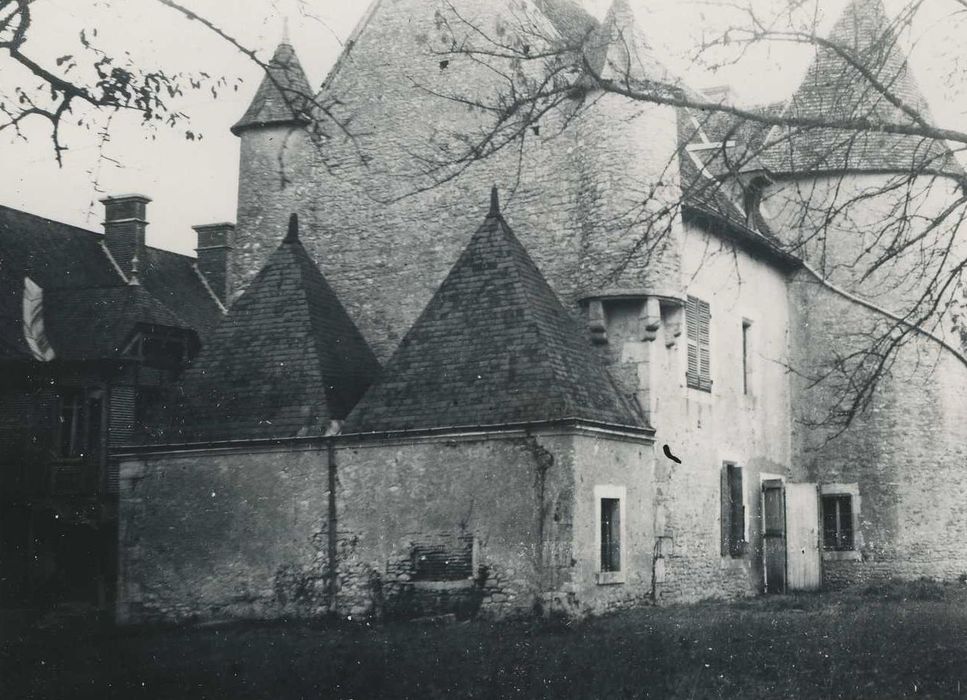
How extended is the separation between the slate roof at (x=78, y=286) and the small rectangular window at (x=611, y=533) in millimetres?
13218

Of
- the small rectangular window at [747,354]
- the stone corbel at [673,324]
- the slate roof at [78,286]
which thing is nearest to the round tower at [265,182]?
the slate roof at [78,286]

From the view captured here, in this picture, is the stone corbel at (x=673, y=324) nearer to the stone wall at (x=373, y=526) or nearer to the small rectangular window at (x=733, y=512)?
the stone wall at (x=373, y=526)

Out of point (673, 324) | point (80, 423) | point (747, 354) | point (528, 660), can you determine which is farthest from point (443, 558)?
point (80, 423)

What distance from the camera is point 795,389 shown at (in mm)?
24109

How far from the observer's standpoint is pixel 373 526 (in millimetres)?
15961

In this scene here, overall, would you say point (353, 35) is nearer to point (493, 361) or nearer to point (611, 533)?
point (493, 361)

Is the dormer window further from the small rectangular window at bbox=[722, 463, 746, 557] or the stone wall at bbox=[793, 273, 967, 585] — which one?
the stone wall at bbox=[793, 273, 967, 585]

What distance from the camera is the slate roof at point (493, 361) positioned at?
51.2 feet

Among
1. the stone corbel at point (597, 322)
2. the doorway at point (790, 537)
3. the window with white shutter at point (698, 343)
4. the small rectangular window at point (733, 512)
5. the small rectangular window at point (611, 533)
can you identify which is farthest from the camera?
the doorway at point (790, 537)

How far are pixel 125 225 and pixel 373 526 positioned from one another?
61.4 ft

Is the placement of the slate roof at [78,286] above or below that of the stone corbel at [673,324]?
above

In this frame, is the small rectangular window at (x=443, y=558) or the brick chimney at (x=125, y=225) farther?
the brick chimney at (x=125, y=225)

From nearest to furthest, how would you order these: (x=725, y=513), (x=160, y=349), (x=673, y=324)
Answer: (x=673, y=324)
(x=725, y=513)
(x=160, y=349)

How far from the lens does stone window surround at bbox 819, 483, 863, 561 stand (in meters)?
23.2
